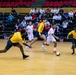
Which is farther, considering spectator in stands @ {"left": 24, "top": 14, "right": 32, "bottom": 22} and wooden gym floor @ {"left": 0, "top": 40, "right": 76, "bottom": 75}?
spectator in stands @ {"left": 24, "top": 14, "right": 32, "bottom": 22}

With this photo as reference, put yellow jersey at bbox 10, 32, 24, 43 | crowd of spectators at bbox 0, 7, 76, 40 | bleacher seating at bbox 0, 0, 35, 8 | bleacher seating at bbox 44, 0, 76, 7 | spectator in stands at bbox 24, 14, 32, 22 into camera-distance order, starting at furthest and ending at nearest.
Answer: bleacher seating at bbox 0, 0, 35, 8, bleacher seating at bbox 44, 0, 76, 7, spectator in stands at bbox 24, 14, 32, 22, crowd of spectators at bbox 0, 7, 76, 40, yellow jersey at bbox 10, 32, 24, 43

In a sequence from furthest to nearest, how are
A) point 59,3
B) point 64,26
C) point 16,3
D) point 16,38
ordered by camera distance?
point 16,3 → point 59,3 → point 64,26 → point 16,38

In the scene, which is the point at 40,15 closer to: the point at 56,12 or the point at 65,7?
the point at 56,12

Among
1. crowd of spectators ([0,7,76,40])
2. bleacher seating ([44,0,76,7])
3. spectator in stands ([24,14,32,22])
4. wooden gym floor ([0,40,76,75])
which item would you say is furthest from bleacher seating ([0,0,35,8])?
wooden gym floor ([0,40,76,75])

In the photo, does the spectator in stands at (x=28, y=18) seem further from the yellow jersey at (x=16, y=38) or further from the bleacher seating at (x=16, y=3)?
the yellow jersey at (x=16, y=38)

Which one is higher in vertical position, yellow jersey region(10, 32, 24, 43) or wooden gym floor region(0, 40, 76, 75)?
yellow jersey region(10, 32, 24, 43)

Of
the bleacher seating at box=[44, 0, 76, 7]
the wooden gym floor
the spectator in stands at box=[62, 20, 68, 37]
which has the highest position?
the bleacher seating at box=[44, 0, 76, 7]

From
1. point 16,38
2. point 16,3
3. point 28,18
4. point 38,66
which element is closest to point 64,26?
point 28,18

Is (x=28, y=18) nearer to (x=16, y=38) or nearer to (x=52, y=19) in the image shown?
(x=52, y=19)

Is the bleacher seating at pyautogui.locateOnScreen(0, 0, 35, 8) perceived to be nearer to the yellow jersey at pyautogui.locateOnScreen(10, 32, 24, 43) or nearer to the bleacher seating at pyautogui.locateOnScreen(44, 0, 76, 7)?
the bleacher seating at pyautogui.locateOnScreen(44, 0, 76, 7)

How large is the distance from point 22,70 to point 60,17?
1297 cm

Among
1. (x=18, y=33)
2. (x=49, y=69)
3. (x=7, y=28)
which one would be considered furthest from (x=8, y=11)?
(x=49, y=69)

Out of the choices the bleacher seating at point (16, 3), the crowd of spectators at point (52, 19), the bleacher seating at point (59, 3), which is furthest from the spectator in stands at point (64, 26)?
the bleacher seating at point (16, 3)

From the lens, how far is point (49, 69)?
8.80 m
